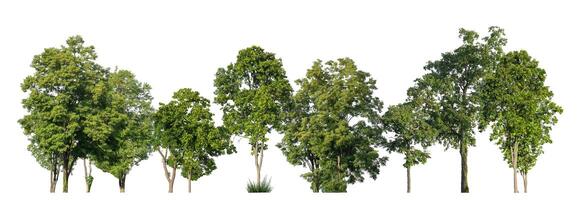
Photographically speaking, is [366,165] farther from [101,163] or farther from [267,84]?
[101,163]

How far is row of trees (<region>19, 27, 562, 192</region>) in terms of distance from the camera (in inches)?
2362

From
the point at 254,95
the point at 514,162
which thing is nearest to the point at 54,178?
the point at 254,95

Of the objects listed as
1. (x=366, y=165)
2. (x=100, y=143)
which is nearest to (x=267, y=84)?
(x=366, y=165)

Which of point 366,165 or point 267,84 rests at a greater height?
point 267,84

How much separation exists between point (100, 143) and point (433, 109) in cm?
2843

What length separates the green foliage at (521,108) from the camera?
6047cm

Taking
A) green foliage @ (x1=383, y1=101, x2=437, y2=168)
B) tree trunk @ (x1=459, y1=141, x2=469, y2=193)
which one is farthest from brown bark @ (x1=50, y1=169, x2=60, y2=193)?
tree trunk @ (x1=459, y1=141, x2=469, y2=193)

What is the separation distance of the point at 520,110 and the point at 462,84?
18.8 feet

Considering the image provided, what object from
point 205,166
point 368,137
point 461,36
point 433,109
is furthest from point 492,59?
point 205,166

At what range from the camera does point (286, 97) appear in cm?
6256

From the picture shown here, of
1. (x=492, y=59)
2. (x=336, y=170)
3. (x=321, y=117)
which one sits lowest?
(x=336, y=170)

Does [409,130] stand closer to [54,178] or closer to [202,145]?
[202,145]

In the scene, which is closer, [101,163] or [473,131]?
[473,131]

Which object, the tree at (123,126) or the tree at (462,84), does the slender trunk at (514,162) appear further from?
the tree at (123,126)
